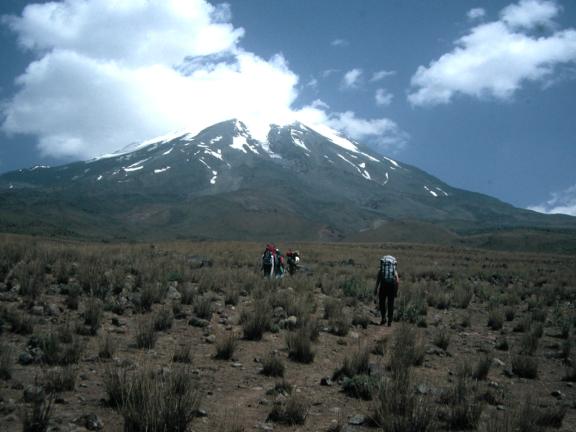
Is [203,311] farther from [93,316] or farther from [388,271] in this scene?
[388,271]

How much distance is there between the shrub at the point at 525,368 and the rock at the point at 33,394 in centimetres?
650

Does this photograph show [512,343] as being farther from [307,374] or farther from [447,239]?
[447,239]

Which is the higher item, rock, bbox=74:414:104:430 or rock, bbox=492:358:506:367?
rock, bbox=74:414:104:430

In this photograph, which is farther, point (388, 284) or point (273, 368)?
point (388, 284)

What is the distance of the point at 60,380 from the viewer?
4965 mm

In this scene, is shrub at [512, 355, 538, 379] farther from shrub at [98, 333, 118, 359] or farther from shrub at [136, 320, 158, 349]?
shrub at [98, 333, 118, 359]

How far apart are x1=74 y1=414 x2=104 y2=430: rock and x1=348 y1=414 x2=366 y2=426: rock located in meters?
2.45

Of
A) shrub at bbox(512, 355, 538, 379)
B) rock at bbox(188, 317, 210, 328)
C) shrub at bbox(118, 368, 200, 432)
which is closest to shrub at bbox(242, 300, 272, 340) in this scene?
rock at bbox(188, 317, 210, 328)

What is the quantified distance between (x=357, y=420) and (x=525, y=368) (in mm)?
3619

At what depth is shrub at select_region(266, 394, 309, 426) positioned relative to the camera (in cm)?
487

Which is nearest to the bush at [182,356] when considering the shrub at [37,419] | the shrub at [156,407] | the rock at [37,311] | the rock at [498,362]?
the shrub at [156,407]

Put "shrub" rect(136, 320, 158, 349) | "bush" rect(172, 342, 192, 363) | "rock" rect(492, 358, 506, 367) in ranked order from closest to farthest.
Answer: "bush" rect(172, 342, 192, 363)
"shrub" rect(136, 320, 158, 349)
"rock" rect(492, 358, 506, 367)

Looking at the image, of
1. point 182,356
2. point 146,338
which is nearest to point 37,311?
point 146,338

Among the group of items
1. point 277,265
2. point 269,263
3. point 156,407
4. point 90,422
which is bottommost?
point 90,422
